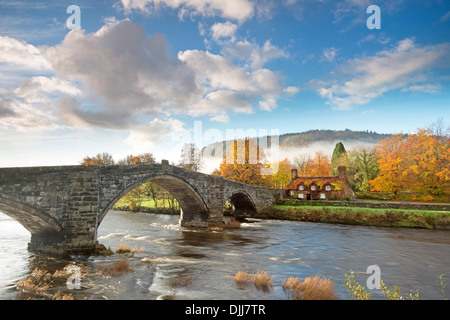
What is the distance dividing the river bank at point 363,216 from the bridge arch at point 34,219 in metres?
27.5

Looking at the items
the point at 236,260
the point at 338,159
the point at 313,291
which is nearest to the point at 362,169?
the point at 338,159

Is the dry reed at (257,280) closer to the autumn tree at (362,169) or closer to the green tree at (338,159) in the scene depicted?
the autumn tree at (362,169)

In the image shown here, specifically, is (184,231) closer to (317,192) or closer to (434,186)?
(317,192)

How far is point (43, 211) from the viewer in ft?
48.1

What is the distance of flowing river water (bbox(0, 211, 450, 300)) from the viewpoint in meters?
11.2

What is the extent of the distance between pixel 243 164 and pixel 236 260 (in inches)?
1139

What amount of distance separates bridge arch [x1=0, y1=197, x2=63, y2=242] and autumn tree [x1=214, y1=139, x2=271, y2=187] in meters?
29.5

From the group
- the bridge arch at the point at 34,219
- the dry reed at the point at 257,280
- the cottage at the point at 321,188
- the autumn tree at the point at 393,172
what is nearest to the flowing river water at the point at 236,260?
the dry reed at the point at 257,280

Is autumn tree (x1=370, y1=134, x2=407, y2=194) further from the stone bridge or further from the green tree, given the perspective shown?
the stone bridge

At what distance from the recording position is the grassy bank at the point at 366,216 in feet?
95.2

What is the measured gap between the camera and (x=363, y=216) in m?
31.9

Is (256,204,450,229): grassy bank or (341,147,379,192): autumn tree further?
(341,147,379,192): autumn tree

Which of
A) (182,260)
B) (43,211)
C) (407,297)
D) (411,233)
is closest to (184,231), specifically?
(182,260)

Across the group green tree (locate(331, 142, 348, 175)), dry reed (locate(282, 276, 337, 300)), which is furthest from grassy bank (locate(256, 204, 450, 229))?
green tree (locate(331, 142, 348, 175))
